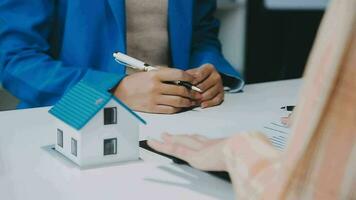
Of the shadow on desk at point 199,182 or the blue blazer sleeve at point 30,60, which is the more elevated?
the blue blazer sleeve at point 30,60

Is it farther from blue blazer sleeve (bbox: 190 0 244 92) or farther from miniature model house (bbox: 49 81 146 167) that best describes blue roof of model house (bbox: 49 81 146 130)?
blue blazer sleeve (bbox: 190 0 244 92)

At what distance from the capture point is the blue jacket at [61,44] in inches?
56.2

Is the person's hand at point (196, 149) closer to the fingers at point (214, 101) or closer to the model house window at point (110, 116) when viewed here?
the model house window at point (110, 116)

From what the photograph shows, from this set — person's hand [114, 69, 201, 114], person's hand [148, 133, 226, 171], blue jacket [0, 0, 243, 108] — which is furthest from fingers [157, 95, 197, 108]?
person's hand [148, 133, 226, 171]

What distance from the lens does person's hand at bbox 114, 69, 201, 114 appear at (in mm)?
1246

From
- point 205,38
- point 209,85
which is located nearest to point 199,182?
point 209,85

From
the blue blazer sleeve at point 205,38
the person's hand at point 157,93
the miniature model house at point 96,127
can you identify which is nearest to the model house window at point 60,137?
the miniature model house at point 96,127

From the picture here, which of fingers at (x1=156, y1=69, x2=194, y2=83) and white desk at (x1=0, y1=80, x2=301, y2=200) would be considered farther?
fingers at (x1=156, y1=69, x2=194, y2=83)

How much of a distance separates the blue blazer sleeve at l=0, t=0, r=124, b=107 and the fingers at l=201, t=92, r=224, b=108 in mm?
265

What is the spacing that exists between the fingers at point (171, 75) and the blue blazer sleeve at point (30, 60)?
0.18 metres

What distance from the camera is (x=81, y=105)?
0.91 m

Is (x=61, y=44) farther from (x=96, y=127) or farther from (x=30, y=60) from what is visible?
(x=96, y=127)

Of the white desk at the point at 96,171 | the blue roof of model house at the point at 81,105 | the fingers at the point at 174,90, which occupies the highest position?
the blue roof of model house at the point at 81,105

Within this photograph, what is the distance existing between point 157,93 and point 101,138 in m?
0.37
